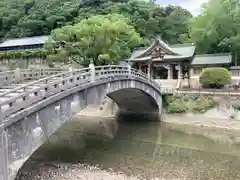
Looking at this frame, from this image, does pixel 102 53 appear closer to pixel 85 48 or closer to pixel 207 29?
pixel 85 48

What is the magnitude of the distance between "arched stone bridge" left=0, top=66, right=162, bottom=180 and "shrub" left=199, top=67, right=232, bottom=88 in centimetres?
1141

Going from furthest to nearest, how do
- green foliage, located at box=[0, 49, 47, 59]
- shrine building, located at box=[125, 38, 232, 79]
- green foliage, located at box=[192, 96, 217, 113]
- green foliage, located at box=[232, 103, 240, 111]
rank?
green foliage, located at box=[0, 49, 47, 59]
shrine building, located at box=[125, 38, 232, 79]
green foliage, located at box=[192, 96, 217, 113]
green foliage, located at box=[232, 103, 240, 111]

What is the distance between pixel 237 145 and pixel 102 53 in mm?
17685

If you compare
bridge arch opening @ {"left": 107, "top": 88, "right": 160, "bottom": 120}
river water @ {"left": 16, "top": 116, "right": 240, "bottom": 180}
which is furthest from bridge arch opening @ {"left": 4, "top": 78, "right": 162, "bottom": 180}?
bridge arch opening @ {"left": 107, "top": 88, "right": 160, "bottom": 120}

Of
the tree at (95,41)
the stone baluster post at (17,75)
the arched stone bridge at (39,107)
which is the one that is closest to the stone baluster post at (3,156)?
the arched stone bridge at (39,107)

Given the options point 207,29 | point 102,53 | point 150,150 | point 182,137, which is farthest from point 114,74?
point 207,29

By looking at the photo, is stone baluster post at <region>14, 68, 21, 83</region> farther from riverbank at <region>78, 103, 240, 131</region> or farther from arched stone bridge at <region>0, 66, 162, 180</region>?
riverbank at <region>78, 103, 240, 131</region>

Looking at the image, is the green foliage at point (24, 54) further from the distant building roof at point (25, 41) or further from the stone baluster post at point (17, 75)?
the stone baluster post at point (17, 75)

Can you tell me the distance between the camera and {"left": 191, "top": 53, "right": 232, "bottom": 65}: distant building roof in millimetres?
32031

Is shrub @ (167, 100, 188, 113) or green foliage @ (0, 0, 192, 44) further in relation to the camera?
green foliage @ (0, 0, 192, 44)

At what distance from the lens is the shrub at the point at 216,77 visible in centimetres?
2695

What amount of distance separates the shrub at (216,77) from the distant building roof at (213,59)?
16.4 feet

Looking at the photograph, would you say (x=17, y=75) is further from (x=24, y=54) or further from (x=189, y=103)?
(x=24, y=54)

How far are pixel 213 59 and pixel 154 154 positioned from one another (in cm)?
2010
